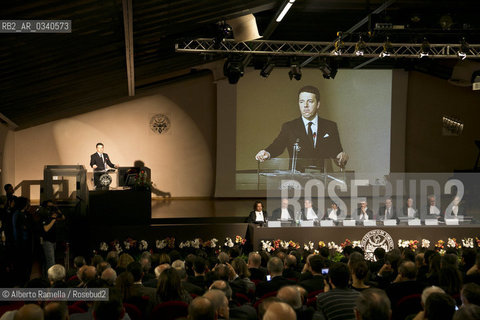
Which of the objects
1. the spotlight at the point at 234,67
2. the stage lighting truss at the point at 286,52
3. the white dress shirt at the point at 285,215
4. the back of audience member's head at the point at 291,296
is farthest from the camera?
the spotlight at the point at 234,67

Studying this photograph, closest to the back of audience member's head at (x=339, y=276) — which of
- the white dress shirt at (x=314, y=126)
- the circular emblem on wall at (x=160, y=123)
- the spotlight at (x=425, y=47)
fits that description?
the spotlight at (x=425, y=47)

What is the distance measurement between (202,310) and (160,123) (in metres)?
11.4

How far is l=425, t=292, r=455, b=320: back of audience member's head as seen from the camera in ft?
8.34

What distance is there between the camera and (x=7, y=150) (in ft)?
38.4

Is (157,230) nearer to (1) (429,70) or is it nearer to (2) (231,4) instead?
(2) (231,4)

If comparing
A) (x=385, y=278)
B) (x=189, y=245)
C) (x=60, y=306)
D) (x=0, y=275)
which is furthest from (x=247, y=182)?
(x=60, y=306)

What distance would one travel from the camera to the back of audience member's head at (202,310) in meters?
2.53

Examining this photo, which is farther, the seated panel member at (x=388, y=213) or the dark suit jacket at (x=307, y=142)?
the dark suit jacket at (x=307, y=142)

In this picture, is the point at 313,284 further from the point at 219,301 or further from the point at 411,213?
the point at 411,213

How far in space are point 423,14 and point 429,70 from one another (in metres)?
4.60

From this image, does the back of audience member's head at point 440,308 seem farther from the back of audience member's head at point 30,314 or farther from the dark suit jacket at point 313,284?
the back of audience member's head at point 30,314

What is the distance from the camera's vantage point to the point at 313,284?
4.36 metres

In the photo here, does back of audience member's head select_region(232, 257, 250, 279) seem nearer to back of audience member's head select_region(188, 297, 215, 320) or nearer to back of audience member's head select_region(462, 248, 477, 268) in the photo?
back of audience member's head select_region(188, 297, 215, 320)

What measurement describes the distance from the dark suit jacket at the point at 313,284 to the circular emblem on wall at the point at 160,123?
9751 millimetres
